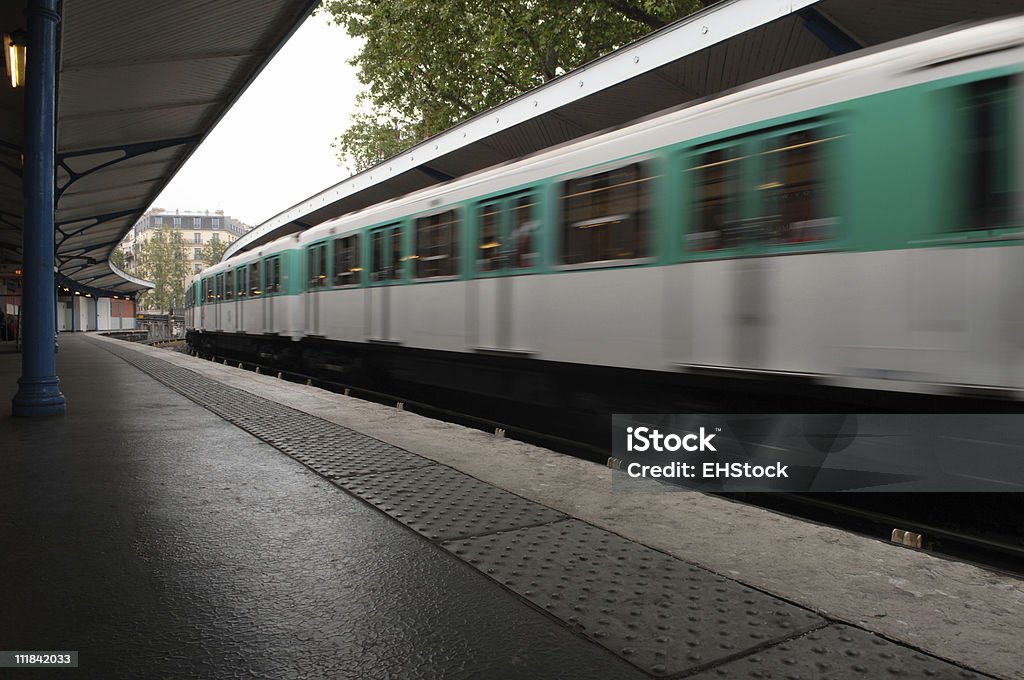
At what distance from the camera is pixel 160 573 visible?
320cm

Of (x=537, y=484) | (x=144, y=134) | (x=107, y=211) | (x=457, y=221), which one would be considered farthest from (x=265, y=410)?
(x=107, y=211)

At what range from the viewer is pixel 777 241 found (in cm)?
533

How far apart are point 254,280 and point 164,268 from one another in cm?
8558

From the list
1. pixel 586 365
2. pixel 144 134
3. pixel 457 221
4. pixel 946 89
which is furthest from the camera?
pixel 144 134

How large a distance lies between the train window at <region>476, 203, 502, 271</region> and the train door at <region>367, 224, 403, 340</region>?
2.24 meters

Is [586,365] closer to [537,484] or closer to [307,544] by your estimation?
[537,484]

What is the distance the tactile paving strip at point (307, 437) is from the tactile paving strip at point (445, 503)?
1.12 feet

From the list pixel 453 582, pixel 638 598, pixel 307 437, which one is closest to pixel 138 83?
pixel 307 437

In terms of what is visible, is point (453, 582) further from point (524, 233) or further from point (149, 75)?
point (149, 75)

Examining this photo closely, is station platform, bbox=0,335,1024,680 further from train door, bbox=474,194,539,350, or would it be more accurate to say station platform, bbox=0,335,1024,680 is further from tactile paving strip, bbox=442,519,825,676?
train door, bbox=474,194,539,350

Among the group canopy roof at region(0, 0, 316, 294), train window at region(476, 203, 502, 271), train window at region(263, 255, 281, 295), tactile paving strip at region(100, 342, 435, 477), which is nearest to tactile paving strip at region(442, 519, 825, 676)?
tactile paving strip at region(100, 342, 435, 477)

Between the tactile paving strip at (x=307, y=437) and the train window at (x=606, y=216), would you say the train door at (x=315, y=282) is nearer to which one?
the tactile paving strip at (x=307, y=437)

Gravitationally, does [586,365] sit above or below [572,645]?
above

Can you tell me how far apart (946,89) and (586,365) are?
3.80 metres
